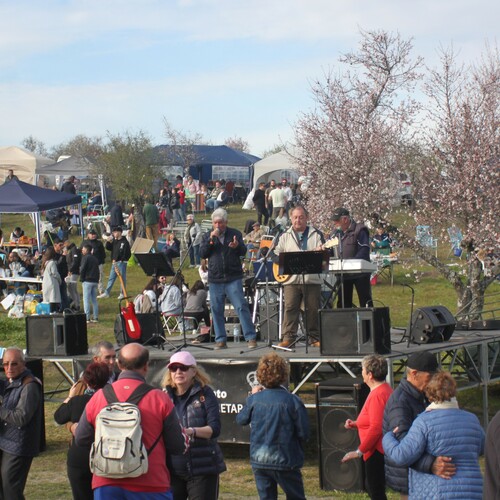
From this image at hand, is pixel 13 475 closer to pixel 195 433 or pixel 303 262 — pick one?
pixel 195 433

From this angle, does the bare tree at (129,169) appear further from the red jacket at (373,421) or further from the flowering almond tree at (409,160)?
the red jacket at (373,421)

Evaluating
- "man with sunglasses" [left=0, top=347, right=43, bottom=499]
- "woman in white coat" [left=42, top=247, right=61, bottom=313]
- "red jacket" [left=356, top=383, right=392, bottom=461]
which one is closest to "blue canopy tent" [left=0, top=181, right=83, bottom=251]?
"woman in white coat" [left=42, top=247, right=61, bottom=313]

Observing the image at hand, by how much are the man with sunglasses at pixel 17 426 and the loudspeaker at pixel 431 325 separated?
5.41m

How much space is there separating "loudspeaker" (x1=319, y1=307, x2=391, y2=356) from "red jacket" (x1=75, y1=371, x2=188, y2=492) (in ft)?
16.6

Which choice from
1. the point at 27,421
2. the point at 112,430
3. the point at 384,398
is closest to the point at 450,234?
the point at 384,398

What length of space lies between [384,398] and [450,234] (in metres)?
12.8

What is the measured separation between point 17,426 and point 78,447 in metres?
1.04

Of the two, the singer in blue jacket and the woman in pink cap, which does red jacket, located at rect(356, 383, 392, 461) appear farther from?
the singer in blue jacket

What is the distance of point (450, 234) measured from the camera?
2073 centimetres

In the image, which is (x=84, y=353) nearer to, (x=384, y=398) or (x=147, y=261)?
(x=147, y=261)

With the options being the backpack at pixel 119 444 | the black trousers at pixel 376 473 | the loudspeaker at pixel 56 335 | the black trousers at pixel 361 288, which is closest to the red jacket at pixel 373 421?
the black trousers at pixel 376 473

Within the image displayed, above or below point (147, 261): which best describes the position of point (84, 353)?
below

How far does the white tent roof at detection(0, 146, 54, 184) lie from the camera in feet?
135

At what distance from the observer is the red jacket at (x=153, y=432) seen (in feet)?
19.4
